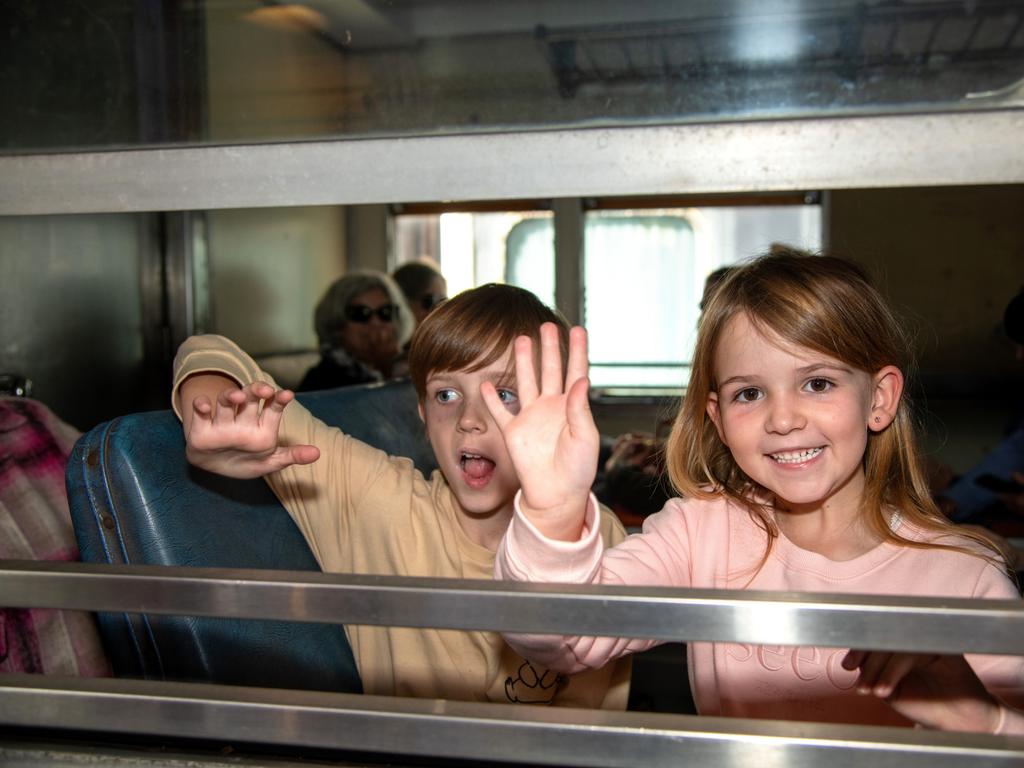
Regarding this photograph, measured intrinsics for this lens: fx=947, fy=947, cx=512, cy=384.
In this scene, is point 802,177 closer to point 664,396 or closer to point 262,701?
point 262,701

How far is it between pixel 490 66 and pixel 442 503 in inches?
27.8

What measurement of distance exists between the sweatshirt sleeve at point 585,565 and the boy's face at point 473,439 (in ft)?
0.87

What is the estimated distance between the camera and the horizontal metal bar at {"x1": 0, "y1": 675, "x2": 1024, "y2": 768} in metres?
0.64

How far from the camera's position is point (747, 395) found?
1.14 meters

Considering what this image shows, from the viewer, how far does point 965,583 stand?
3.59 feet

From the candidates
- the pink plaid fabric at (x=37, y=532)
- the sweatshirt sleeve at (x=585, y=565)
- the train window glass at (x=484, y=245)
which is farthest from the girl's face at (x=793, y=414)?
the train window glass at (x=484, y=245)

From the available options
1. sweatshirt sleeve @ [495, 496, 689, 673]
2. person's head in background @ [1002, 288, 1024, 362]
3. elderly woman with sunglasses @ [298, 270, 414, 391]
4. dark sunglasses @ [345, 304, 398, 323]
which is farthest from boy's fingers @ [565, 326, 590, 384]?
dark sunglasses @ [345, 304, 398, 323]

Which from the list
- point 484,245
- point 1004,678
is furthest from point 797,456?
point 484,245

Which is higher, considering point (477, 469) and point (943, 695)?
point (477, 469)

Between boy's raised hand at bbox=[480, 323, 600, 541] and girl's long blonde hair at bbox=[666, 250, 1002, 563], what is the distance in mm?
392

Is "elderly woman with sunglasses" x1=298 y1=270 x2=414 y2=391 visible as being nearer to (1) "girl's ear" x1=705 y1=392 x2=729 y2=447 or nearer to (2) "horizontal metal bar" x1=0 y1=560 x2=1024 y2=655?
(1) "girl's ear" x1=705 y1=392 x2=729 y2=447

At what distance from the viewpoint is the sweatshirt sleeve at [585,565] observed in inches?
33.1

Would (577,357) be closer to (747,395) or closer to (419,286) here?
(747,395)

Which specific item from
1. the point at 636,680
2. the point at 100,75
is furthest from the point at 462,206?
the point at 100,75
